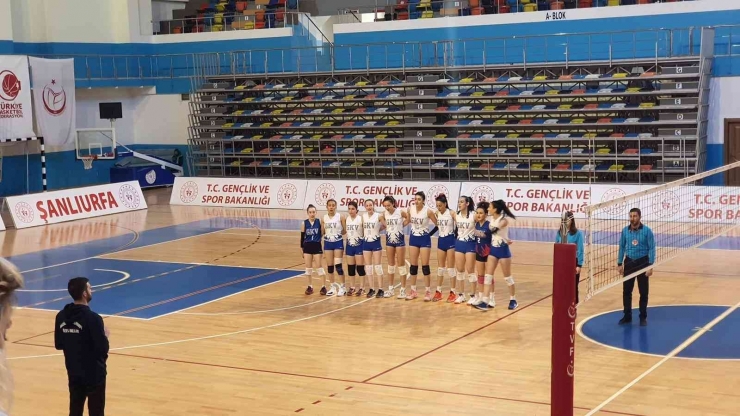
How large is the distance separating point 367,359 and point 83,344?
5.15 metres

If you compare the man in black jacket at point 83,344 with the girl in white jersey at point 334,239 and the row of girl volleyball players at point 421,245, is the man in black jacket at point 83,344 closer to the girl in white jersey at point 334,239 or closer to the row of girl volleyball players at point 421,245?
the row of girl volleyball players at point 421,245

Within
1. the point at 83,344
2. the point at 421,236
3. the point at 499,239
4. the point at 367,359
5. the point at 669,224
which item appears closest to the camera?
the point at 83,344

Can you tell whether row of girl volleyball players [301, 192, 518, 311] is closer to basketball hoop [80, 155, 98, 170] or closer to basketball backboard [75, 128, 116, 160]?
basketball hoop [80, 155, 98, 170]

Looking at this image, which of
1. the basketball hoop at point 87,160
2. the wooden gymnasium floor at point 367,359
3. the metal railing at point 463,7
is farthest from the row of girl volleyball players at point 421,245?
the basketball hoop at point 87,160

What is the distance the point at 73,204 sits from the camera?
90.3ft

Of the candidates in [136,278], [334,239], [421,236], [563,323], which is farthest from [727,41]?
[563,323]

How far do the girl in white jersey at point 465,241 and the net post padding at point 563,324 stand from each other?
22.8 ft

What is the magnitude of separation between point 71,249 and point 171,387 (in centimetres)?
1205

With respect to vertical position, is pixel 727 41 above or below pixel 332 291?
above

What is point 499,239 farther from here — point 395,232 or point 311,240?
point 311,240

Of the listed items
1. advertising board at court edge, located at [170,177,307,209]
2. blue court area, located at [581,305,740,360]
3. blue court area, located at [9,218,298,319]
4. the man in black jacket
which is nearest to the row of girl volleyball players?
blue court area, located at [581,305,740,360]

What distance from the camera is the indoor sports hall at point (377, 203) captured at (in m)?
11.4

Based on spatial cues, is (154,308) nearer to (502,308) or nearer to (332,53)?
(502,308)

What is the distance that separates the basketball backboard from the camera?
3471cm
